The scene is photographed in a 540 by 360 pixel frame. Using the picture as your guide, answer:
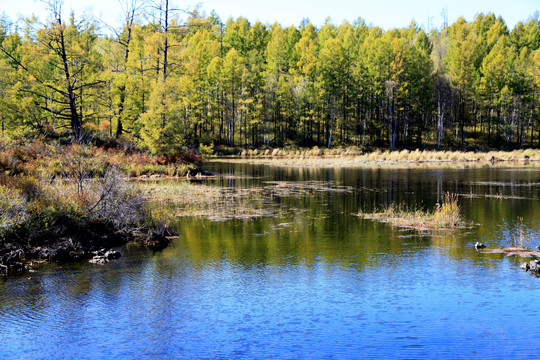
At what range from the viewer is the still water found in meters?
9.52

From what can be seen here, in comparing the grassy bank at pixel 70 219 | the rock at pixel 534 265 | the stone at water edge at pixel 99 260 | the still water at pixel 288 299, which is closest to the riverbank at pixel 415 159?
the still water at pixel 288 299

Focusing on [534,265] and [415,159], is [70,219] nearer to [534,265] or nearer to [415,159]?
[534,265]

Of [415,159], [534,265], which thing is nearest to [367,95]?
[415,159]

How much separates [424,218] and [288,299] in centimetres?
1158

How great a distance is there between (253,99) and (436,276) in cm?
6879

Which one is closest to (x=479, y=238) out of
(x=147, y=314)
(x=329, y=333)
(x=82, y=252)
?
(x=329, y=333)

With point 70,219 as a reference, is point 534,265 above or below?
below

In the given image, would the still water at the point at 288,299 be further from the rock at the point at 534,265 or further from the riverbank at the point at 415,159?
the riverbank at the point at 415,159

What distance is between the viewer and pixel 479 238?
1836 cm

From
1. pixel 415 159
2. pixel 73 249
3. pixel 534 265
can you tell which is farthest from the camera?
pixel 415 159

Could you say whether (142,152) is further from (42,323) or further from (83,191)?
(42,323)

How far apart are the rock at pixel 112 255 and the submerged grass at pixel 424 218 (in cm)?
1207

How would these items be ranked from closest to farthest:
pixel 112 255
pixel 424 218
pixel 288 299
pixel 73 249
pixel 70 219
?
1. pixel 288 299
2. pixel 112 255
3. pixel 73 249
4. pixel 70 219
5. pixel 424 218

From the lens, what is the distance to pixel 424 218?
21.5m
